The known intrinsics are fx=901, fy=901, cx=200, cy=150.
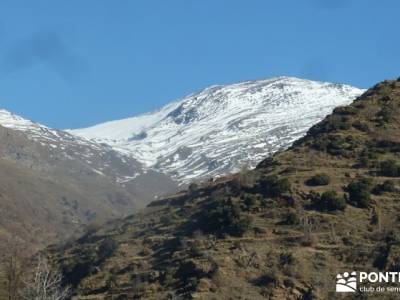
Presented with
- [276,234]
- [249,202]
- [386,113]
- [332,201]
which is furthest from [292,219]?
[386,113]

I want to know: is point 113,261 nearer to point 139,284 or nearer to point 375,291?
point 139,284

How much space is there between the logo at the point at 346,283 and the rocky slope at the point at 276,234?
23.2 inches

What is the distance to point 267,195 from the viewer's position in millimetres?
82000

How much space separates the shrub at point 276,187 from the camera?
80812 millimetres

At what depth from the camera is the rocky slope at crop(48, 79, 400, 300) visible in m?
67.8

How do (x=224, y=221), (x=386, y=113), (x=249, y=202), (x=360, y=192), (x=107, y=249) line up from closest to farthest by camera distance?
(x=360, y=192) → (x=224, y=221) → (x=249, y=202) → (x=107, y=249) → (x=386, y=113)

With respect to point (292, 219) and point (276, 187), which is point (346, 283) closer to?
point (292, 219)

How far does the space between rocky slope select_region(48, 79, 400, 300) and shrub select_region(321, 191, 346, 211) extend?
0.09 metres

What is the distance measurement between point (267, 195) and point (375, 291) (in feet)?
67.0

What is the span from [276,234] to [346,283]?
1026cm

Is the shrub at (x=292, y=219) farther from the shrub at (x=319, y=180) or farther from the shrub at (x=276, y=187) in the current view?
the shrub at (x=319, y=180)

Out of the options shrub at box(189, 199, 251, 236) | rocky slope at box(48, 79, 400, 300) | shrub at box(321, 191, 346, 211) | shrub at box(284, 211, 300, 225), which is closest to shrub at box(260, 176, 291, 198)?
rocky slope at box(48, 79, 400, 300)

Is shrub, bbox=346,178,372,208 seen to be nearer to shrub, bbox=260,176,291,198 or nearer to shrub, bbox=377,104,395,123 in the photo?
shrub, bbox=260,176,291,198

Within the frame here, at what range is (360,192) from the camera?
77.8 metres
